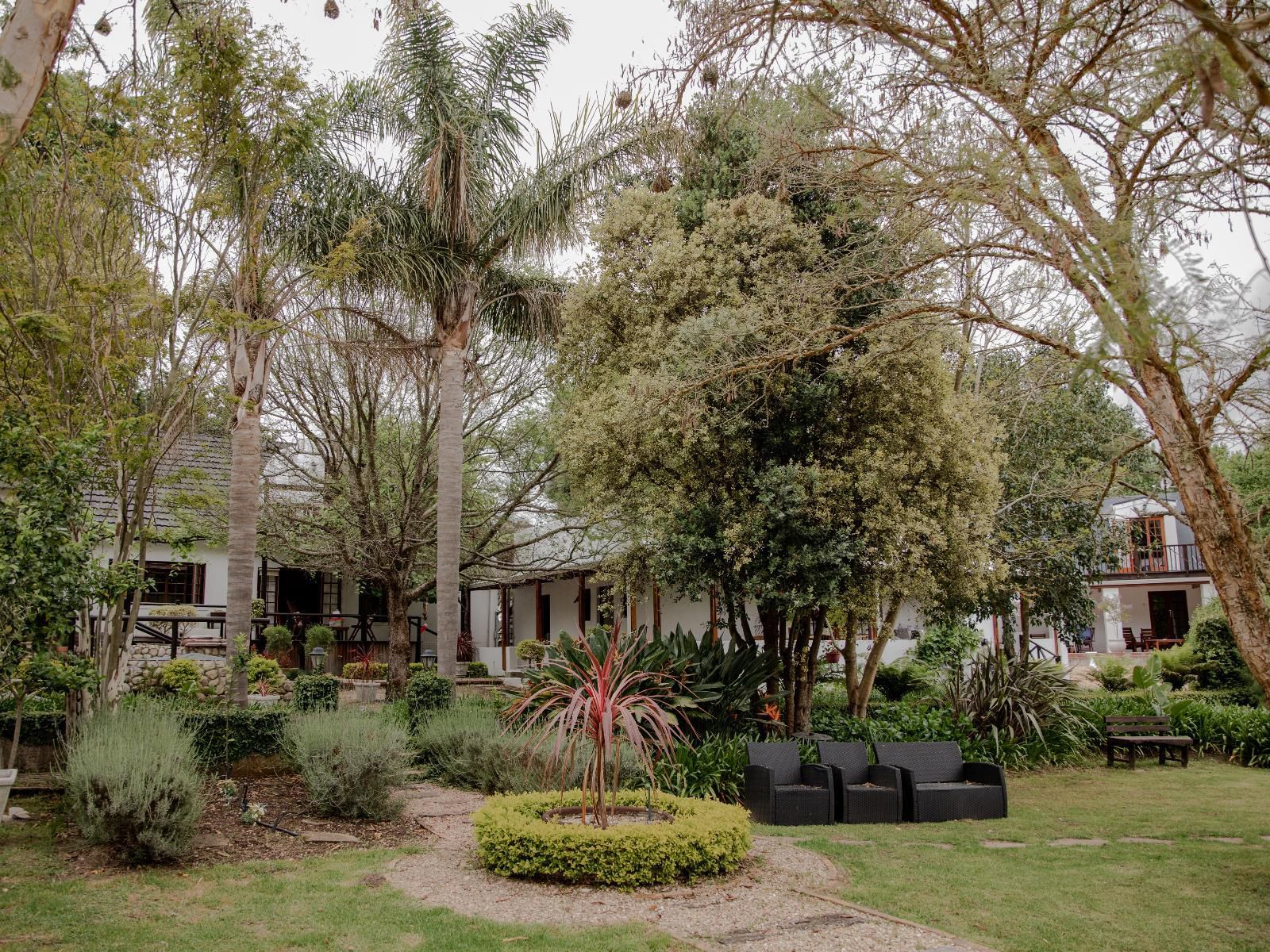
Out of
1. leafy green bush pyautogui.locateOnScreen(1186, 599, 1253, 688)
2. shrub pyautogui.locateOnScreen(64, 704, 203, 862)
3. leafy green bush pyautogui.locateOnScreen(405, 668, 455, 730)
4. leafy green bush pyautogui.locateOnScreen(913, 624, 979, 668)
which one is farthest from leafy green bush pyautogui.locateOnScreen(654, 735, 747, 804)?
leafy green bush pyautogui.locateOnScreen(1186, 599, 1253, 688)

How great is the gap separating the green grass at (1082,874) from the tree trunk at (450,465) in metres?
6.42

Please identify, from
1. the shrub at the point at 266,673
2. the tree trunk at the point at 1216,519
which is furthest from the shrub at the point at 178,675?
the tree trunk at the point at 1216,519

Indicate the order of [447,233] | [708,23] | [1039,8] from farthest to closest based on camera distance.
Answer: [447,233] → [708,23] → [1039,8]

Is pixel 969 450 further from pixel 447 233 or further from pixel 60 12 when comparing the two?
pixel 60 12

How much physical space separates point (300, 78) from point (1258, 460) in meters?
10.5

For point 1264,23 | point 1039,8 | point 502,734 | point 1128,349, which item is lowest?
point 502,734

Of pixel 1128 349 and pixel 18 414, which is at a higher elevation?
pixel 18 414

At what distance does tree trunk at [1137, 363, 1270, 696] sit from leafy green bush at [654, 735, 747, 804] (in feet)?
16.1

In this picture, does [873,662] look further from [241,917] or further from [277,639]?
[277,639]

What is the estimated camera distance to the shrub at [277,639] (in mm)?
19922

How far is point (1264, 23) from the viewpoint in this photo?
2.87 meters

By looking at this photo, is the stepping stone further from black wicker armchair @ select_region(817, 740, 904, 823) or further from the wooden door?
the wooden door

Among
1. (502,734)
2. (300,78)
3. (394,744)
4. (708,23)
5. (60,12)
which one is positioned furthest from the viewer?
(300,78)

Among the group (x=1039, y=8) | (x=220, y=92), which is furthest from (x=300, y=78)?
(x=1039, y=8)
